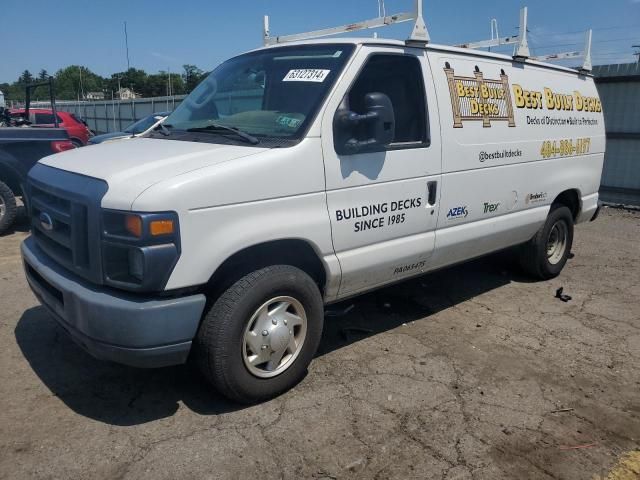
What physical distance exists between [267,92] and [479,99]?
1.86 meters

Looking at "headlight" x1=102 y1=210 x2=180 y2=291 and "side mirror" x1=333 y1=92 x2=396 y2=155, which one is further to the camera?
"side mirror" x1=333 y1=92 x2=396 y2=155

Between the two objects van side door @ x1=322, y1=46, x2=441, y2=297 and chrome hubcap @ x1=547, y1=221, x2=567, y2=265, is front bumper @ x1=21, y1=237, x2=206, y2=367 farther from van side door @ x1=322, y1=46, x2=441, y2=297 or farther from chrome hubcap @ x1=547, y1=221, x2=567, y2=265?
chrome hubcap @ x1=547, y1=221, x2=567, y2=265

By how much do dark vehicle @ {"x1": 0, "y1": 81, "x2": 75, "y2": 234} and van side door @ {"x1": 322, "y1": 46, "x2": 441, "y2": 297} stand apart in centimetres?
565

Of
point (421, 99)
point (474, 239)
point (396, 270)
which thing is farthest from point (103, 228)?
point (474, 239)

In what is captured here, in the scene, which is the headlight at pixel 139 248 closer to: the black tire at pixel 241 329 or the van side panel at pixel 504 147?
the black tire at pixel 241 329

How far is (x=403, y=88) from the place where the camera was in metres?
4.10

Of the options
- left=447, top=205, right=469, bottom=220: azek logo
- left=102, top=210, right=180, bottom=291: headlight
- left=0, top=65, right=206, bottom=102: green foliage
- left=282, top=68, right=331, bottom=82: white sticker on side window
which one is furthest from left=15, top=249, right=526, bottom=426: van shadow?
left=0, top=65, right=206, bottom=102: green foliage

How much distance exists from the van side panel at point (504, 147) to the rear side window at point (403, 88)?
7.6 inches

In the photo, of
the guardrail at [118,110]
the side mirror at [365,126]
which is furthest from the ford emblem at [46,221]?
the guardrail at [118,110]

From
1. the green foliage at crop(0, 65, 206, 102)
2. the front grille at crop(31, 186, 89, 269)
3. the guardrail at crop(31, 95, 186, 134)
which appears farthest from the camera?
the green foliage at crop(0, 65, 206, 102)

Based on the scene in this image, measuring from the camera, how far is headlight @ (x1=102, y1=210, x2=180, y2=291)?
2799 mm

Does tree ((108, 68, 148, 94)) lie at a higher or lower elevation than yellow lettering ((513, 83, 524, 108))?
higher

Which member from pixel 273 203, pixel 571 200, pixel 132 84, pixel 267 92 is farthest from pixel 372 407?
pixel 132 84

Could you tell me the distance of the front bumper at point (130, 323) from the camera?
287 centimetres
